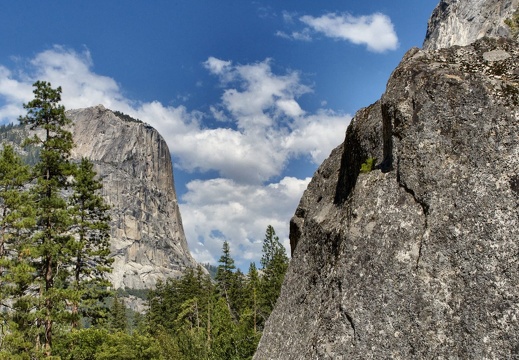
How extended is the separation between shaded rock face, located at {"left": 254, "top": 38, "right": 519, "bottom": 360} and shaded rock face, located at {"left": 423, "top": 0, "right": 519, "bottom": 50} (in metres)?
156

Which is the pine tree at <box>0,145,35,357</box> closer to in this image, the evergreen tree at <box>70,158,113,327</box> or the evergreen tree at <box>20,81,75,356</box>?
the evergreen tree at <box>20,81,75,356</box>

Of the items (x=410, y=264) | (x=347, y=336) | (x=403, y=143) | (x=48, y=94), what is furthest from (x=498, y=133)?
(x=48, y=94)

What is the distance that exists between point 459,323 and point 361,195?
6.88 ft

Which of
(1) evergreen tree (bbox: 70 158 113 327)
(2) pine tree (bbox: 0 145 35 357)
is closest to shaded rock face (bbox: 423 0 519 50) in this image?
(1) evergreen tree (bbox: 70 158 113 327)

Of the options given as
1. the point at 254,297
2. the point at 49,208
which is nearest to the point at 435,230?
the point at 49,208

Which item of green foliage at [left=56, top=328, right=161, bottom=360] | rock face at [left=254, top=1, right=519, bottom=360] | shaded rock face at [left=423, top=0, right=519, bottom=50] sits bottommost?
green foliage at [left=56, top=328, right=161, bottom=360]

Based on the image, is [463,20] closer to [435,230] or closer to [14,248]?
[14,248]

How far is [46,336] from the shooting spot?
24.9 meters

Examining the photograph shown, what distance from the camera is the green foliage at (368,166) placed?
695 centimetres

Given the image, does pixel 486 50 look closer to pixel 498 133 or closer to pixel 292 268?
pixel 498 133

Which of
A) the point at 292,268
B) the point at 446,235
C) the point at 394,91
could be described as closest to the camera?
the point at 446,235

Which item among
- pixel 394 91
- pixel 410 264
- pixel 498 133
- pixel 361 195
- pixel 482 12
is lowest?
pixel 410 264

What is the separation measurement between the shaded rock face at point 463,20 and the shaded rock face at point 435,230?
15612 cm

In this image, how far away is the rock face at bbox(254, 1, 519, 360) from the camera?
515 centimetres
